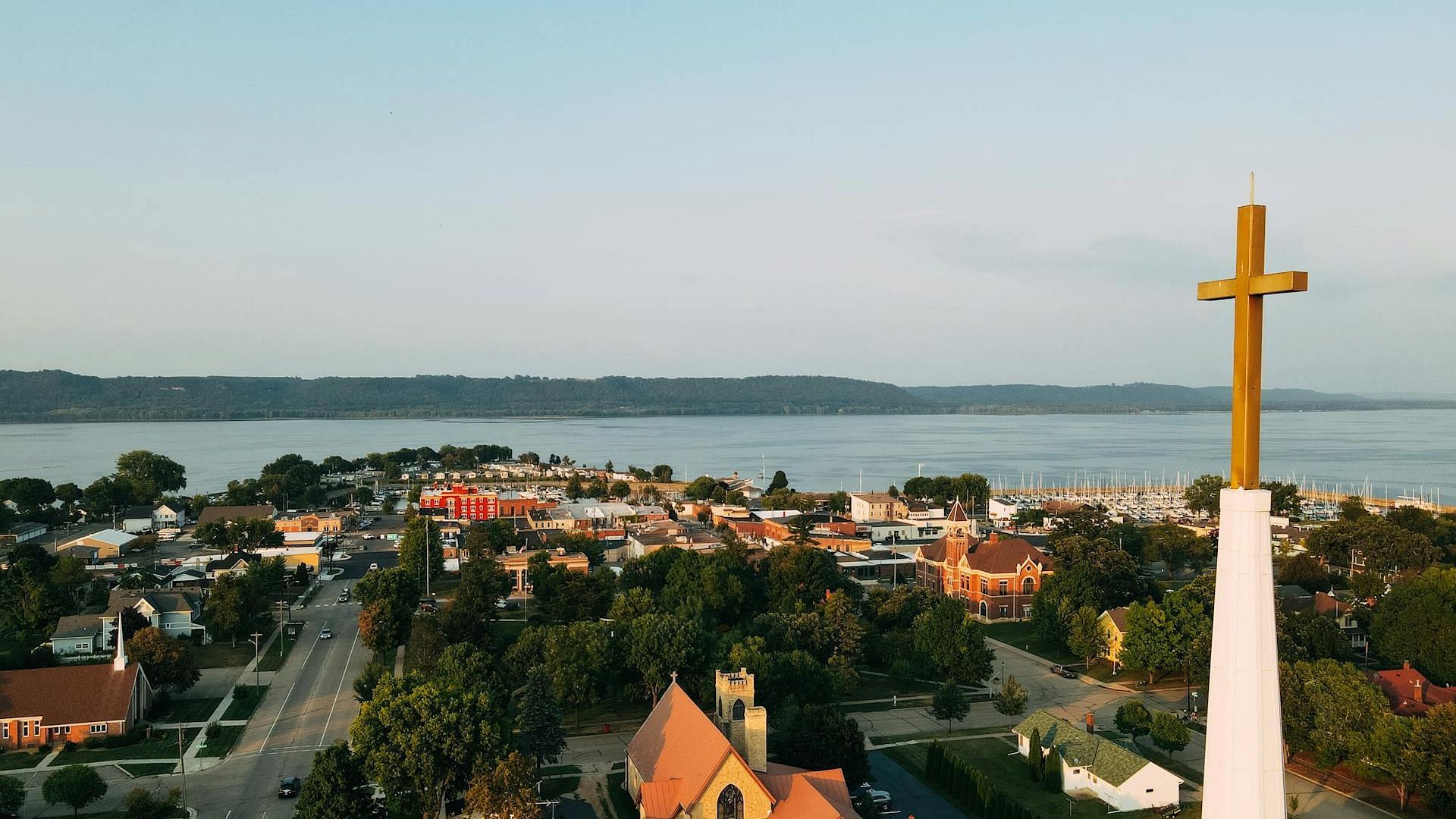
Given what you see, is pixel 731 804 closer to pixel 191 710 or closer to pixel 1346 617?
pixel 191 710

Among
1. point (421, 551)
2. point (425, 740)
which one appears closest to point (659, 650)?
point (425, 740)

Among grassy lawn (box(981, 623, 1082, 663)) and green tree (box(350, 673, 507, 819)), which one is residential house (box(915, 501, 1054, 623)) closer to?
grassy lawn (box(981, 623, 1082, 663))

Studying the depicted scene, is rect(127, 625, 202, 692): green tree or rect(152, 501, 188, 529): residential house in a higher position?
rect(127, 625, 202, 692): green tree

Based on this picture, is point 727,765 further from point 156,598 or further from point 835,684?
point 156,598

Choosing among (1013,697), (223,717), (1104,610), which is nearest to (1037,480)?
(1104,610)

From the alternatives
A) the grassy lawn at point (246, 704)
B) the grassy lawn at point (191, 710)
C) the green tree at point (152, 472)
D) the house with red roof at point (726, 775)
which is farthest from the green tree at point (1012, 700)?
the green tree at point (152, 472)

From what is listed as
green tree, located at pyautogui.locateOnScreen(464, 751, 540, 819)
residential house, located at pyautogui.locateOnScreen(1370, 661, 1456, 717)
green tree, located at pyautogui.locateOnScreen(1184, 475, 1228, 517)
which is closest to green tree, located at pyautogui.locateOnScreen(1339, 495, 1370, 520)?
green tree, located at pyautogui.locateOnScreen(1184, 475, 1228, 517)
